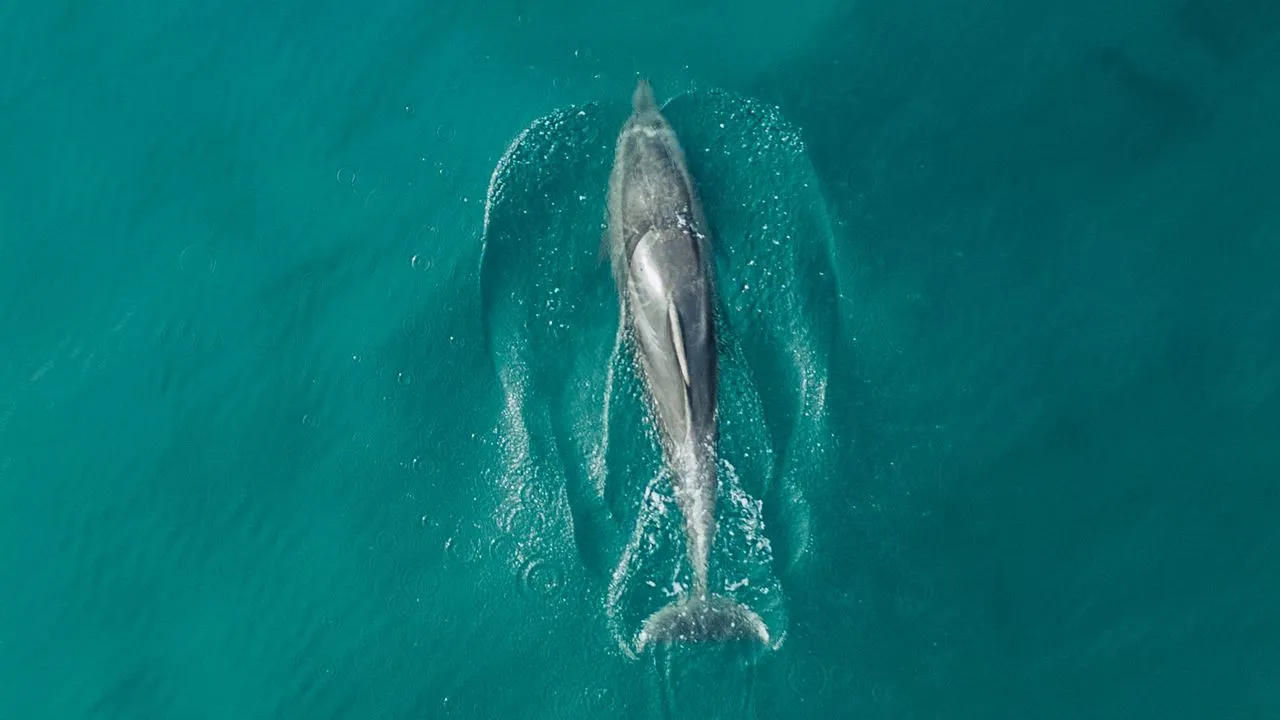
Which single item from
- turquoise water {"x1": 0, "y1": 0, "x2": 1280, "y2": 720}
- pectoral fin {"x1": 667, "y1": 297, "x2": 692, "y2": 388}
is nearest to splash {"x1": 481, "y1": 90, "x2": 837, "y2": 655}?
turquoise water {"x1": 0, "y1": 0, "x2": 1280, "y2": 720}

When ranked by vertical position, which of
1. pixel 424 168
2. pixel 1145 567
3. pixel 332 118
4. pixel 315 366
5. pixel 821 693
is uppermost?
pixel 332 118

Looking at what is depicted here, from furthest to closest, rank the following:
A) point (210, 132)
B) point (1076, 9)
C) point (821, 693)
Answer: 1. point (210, 132)
2. point (1076, 9)
3. point (821, 693)

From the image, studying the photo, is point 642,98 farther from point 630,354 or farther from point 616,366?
point 616,366

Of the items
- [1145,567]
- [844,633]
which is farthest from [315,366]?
[1145,567]

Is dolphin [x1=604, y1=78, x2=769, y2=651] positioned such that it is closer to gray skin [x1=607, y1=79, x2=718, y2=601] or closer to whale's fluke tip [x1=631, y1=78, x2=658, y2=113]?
gray skin [x1=607, y1=79, x2=718, y2=601]

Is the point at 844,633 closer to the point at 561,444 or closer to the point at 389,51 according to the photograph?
the point at 561,444

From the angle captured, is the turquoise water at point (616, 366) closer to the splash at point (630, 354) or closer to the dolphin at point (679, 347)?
the splash at point (630, 354)

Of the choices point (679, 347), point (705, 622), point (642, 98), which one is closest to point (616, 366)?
point (679, 347)
